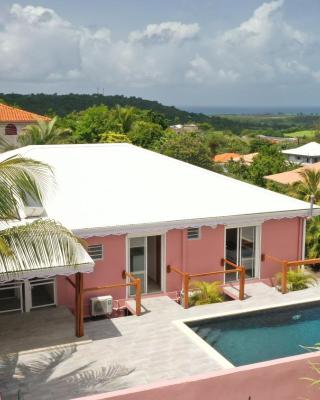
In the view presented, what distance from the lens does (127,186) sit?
20.5 metres

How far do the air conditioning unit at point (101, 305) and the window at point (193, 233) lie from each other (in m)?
3.68

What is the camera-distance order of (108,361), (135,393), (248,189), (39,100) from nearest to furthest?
(135,393), (108,361), (248,189), (39,100)

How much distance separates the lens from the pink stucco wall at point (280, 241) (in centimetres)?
1989

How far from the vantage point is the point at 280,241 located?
2017cm

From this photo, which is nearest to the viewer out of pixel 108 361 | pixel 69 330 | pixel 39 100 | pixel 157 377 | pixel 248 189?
pixel 157 377

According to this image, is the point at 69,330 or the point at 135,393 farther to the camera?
the point at 69,330

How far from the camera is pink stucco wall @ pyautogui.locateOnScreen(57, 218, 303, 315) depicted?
17344 mm

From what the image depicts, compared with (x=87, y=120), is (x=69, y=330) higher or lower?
lower

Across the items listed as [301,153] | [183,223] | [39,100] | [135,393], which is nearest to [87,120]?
[301,153]

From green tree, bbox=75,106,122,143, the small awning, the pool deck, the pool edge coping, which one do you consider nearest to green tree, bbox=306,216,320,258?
the pool edge coping

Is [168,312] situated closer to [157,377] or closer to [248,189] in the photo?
[157,377]

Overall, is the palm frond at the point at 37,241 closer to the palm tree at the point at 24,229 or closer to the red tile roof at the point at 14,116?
the palm tree at the point at 24,229

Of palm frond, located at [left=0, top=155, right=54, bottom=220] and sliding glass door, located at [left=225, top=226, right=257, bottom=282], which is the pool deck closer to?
sliding glass door, located at [left=225, top=226, right=257, bottom=282]

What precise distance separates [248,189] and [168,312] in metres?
7.37
